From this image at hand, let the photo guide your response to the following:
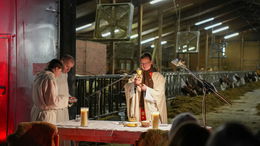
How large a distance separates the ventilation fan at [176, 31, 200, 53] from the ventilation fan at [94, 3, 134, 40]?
847 centimetres

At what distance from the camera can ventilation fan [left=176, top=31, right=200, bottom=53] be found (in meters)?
15.8

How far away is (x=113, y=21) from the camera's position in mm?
7477

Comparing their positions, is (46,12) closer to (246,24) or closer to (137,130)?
(137,130)

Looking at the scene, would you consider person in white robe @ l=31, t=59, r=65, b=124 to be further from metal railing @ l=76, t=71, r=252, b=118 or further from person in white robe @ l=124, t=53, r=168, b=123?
metal railing @ l=76, t=71, r=252, b=118

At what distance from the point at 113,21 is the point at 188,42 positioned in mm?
8929

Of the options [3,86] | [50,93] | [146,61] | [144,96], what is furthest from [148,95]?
[3,86]

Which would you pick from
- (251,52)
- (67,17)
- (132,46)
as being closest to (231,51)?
(251,52)

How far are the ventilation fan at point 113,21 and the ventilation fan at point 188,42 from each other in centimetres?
847

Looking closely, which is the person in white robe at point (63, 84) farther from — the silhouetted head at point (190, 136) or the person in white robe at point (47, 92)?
the silhouetted head at point (190, 136)

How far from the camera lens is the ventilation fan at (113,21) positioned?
741 cm

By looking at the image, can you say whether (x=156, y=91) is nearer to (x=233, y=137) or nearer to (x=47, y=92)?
(x=47, y=92)

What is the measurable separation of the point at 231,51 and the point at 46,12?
32897 mm

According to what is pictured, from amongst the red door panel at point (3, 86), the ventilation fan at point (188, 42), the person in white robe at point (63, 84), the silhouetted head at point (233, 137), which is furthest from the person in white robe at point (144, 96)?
the ventilation fan at point (188, 42)

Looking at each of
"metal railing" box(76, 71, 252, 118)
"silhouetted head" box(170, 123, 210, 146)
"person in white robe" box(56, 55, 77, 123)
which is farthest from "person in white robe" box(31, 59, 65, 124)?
"silhouetted head" box(170, 123, 210, 146)
